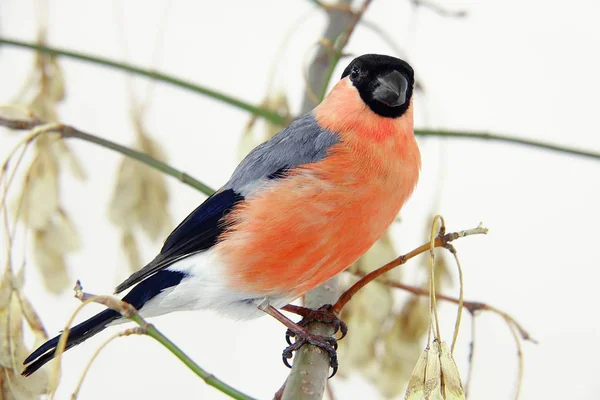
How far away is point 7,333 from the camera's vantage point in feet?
2.28

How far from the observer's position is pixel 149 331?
2.00ft

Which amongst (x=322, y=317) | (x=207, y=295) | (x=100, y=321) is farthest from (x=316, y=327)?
(x=100, y=321)

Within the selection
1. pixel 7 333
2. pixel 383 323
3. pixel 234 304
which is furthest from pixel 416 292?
pixel 7 333

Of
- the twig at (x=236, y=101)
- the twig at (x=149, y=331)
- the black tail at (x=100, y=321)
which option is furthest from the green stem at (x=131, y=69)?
the twig at (x=149, y=331)

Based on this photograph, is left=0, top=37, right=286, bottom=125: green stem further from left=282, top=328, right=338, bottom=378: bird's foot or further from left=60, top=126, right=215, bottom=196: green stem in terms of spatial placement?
left=282, top=328, right=338, bottom=378: bird's foot

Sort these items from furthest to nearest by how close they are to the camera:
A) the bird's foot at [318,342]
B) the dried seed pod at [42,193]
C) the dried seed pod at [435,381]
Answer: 1. the dried seed pod at [42,193]
2. the bird's foot at [318,342]
3. the dried seed pod at [435,381]

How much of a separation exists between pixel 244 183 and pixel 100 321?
245 millimetres

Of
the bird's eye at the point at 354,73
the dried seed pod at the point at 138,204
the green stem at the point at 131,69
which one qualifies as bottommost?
the dried seed pod at the point at 138,204

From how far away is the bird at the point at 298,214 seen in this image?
0.83 metres

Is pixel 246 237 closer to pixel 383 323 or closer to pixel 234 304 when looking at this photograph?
pixel 234 304

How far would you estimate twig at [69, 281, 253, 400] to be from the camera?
0.57 meters

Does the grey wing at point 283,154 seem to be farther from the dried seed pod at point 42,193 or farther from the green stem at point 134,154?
the dried seed pod at point 42,193

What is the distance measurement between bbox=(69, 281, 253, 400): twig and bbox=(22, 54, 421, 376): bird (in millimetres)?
194

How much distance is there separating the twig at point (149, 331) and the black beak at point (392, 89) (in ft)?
1.37
